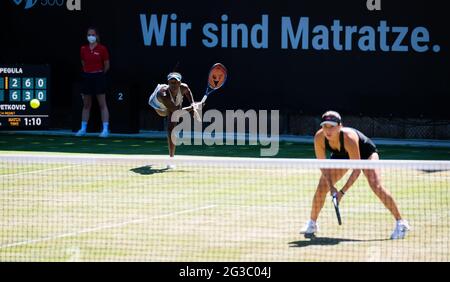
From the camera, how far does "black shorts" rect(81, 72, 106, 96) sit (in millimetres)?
22052

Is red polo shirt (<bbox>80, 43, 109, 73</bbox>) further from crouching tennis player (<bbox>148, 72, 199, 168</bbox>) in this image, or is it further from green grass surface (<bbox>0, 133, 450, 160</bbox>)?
crouching tennis player (<bbox>148, 72, 199, 168</bbox>)

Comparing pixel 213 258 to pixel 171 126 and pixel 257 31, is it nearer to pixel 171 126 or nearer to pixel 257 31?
pixel 171 126

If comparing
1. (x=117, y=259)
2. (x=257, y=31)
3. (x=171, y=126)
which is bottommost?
(x=117, y=259)

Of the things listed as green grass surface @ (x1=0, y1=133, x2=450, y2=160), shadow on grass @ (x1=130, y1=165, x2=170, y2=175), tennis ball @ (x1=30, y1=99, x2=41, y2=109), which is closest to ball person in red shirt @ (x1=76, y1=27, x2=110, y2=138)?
green grass surface @ (x1=0, y1=133, x2=450, y2=160)

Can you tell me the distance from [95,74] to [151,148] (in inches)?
96.2

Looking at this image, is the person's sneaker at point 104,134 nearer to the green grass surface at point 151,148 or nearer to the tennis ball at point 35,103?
the green grass surface at point 151,148

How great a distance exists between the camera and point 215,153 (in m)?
19.7

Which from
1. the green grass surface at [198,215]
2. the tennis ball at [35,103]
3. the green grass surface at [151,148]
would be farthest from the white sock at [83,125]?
the green grass surface at [198,215]

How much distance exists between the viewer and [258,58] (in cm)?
2212

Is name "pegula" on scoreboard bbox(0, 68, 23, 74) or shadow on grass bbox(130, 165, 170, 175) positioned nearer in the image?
shadow on grass bbox(130, 165, 170, 175)

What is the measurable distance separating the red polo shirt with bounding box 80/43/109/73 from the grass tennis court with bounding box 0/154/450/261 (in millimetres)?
4549

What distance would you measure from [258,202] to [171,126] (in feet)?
11.6

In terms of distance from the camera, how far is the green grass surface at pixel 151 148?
64.2 ft
